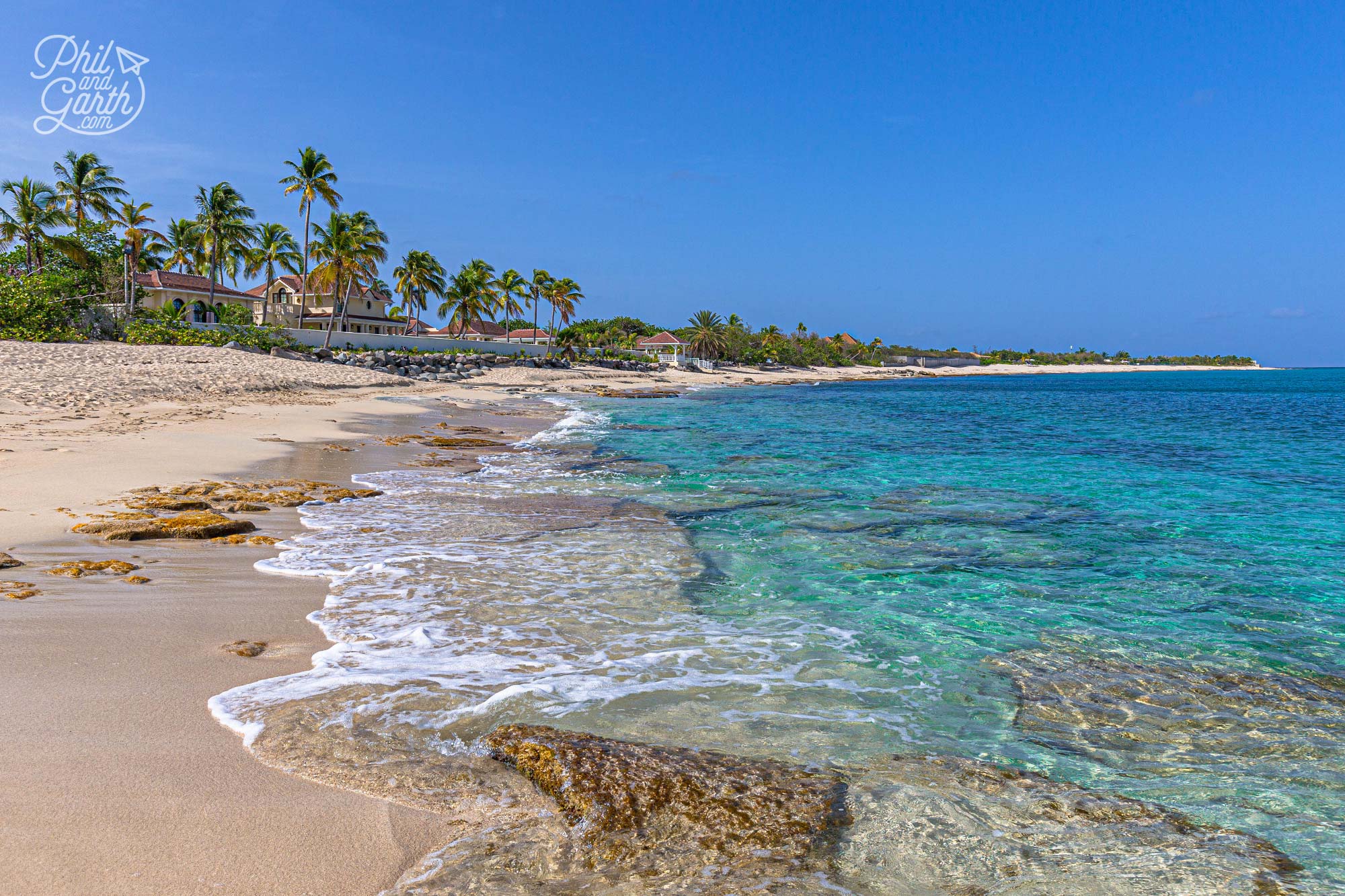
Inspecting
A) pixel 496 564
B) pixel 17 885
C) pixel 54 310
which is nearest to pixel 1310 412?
pixel 496 564

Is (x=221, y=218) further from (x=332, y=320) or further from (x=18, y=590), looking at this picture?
(x=18, y=590)

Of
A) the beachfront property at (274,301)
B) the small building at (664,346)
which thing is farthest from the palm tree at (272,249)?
the small building at (664,346)

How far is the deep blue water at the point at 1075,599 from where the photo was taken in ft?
13.3

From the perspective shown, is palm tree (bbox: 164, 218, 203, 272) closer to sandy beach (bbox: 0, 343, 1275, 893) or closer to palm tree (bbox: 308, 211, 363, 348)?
palm tree (bbox: 308, 211, 363, 348)

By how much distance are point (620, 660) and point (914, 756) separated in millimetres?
2008

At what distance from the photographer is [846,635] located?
584cm

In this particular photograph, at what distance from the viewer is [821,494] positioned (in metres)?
12.3

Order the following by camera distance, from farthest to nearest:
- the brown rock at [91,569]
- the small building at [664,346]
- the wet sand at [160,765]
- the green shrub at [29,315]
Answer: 1. the small building at [664,346]
2. the green shrub at [29,315]
3. the brown rock at [91,569]
4. the wet sand at [160,765]

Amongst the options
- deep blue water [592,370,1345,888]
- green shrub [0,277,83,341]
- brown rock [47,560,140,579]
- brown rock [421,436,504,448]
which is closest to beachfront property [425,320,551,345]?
green shrub [0,277,83,341]

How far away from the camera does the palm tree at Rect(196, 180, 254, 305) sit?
162 ft

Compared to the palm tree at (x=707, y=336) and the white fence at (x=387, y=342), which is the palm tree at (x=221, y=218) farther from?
the palm tree at (x=707, y=336)

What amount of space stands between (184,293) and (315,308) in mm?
12652

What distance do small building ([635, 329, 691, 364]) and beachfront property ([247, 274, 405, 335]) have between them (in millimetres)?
36623

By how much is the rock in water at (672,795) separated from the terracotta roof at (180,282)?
60.0 m
